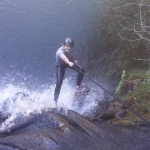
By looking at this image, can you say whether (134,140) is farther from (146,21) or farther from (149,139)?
(146,21)

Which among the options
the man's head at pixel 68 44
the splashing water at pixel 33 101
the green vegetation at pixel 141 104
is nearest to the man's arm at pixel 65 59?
the man's head at pixel 68 44

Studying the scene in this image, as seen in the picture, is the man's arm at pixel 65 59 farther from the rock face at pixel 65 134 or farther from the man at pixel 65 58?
the rock face at pixel 65 134


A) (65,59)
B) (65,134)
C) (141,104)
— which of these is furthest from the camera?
(65,59)

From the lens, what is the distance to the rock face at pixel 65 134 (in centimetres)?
402

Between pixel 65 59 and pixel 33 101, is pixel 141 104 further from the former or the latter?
pixel 33 101

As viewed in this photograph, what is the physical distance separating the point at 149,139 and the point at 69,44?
3223 millimetres

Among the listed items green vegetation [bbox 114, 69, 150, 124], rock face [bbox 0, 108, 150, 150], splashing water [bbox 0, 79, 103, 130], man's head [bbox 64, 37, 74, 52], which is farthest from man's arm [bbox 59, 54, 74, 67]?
rock face [bbox 0, 108, 150, 150]

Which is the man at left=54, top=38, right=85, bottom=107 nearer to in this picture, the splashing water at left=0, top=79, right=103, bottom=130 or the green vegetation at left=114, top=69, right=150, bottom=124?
the splashing water at left=0, top=79, right=103, bottom=130

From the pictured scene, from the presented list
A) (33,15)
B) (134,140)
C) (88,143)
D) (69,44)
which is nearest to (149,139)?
(134,140)

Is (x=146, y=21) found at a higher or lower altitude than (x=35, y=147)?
higher

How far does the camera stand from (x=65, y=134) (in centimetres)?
440

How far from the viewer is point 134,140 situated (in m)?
4.58

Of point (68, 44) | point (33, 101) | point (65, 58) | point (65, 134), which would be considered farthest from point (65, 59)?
point (65, 134)

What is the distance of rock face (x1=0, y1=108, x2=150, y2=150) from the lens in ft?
13.2
